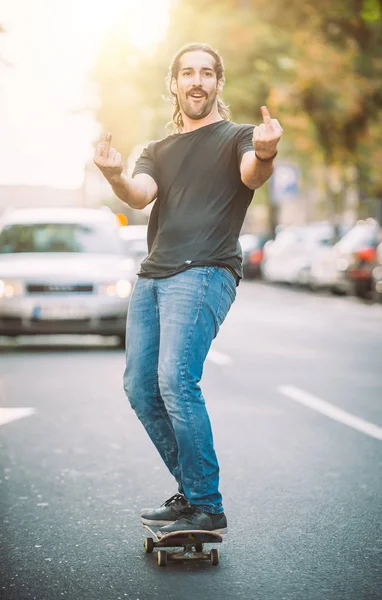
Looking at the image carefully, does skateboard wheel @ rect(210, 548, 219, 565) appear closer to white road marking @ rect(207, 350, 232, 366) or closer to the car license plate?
white road marking @ rect(207, 350, 232, 366)

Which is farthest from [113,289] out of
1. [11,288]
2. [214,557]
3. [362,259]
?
[362,259]

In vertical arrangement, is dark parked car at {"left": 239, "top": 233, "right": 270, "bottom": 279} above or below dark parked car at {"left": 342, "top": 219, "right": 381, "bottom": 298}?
below

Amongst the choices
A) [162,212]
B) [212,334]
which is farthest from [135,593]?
[162,212]

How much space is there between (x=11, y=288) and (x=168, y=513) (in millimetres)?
8953

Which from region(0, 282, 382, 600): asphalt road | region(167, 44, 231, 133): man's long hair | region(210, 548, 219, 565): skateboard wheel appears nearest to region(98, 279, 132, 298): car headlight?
region(0, 282, 382, 600): asphalt road

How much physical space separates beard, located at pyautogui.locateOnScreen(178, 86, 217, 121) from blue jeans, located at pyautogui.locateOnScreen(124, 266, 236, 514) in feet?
2.00

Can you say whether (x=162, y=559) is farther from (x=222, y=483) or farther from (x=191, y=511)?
(x=222, y=483)

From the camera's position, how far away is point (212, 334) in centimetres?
495

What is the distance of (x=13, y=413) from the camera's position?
8.90m

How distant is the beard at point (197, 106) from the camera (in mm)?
4953

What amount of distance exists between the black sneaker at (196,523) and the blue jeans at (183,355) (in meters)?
0.03

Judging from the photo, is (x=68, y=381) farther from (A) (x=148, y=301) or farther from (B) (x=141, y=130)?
(B) (x=141, y=130)

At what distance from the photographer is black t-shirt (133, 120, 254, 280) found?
A: 4.85 meters

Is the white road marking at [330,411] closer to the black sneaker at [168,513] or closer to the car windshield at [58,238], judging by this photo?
the black sneaker at [168,513]
